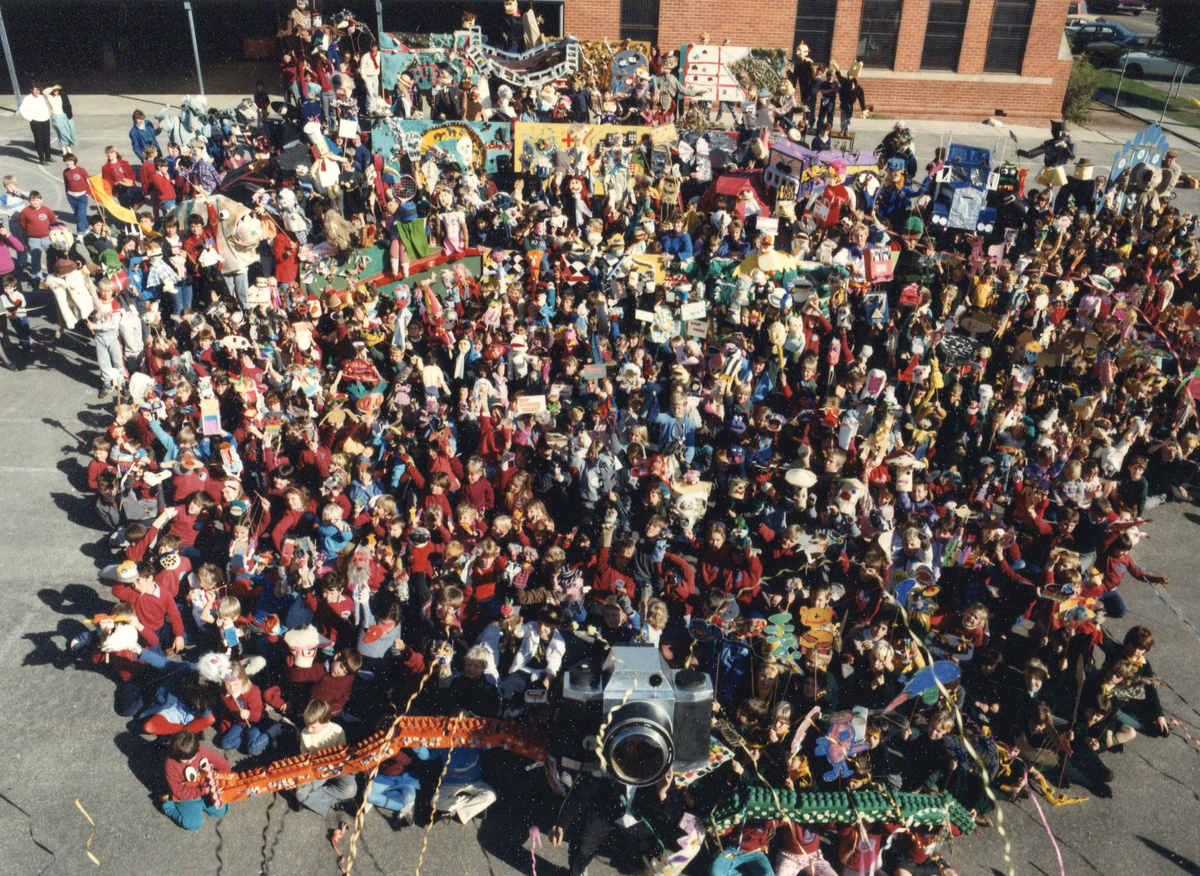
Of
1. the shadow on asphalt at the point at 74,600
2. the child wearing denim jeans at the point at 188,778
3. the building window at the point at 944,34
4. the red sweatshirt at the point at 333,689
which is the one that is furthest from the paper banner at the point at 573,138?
the building window at the point at 944,34

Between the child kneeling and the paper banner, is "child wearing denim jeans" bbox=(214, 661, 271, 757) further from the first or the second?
the paper banner

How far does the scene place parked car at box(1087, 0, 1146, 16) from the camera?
50.6 meters

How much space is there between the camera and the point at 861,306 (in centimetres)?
1483

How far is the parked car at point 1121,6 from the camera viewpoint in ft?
166

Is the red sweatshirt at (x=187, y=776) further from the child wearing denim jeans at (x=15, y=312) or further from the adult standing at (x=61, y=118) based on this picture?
the adult standing at (x=61, y=118)

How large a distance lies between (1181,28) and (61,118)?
42890 mm

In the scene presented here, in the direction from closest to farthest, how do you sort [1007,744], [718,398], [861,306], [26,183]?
[1007,744] → [718,398] → [861,306] → [26,183]

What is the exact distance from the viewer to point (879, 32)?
28.6 m

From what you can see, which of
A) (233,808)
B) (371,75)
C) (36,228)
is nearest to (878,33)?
(371,75)

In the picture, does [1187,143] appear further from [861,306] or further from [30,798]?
[30,798]

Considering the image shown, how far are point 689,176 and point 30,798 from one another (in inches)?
602

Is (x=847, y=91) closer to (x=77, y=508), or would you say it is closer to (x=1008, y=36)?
(x=1008, y=36)

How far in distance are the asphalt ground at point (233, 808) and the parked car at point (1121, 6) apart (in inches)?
2081

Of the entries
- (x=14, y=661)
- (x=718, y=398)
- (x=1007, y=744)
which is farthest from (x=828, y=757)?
(x=14, y=661)
